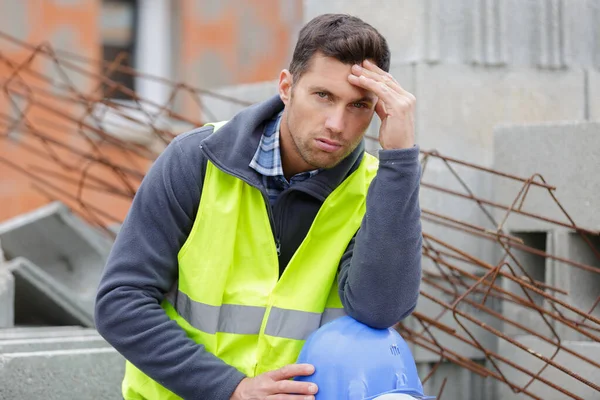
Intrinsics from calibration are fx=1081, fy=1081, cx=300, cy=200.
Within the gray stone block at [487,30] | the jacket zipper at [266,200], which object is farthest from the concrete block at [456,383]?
the jacket zipper at [266,200]

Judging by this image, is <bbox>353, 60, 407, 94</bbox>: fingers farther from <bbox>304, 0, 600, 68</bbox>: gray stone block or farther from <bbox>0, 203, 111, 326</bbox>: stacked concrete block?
<bbox>0, 203, 111, 326</bbox>: stacked concrete block

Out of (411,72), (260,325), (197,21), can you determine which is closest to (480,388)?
(411,72)

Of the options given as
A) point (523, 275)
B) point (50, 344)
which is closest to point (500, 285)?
point (523, 275)

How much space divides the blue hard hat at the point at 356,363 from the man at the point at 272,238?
0.06 meters

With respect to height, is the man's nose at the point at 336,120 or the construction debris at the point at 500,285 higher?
the man's nose at the point at 336,120

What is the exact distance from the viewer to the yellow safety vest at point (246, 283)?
3.10 meters

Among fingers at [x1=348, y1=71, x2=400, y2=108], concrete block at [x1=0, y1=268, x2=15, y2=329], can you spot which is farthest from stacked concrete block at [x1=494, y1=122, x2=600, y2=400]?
concrete block at [x1=0, y1=268, x2=15, y2=329]

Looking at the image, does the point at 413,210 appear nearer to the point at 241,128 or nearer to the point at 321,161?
the point at 321,161

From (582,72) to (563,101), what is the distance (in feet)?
0.62

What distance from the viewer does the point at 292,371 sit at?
2.92 m

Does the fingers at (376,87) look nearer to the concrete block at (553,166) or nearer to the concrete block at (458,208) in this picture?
the concrete block at (553,166)

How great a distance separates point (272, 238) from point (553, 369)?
1807 mm

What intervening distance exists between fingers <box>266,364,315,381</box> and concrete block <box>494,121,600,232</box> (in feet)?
6.28

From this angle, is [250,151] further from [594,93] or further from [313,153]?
[594,93]
